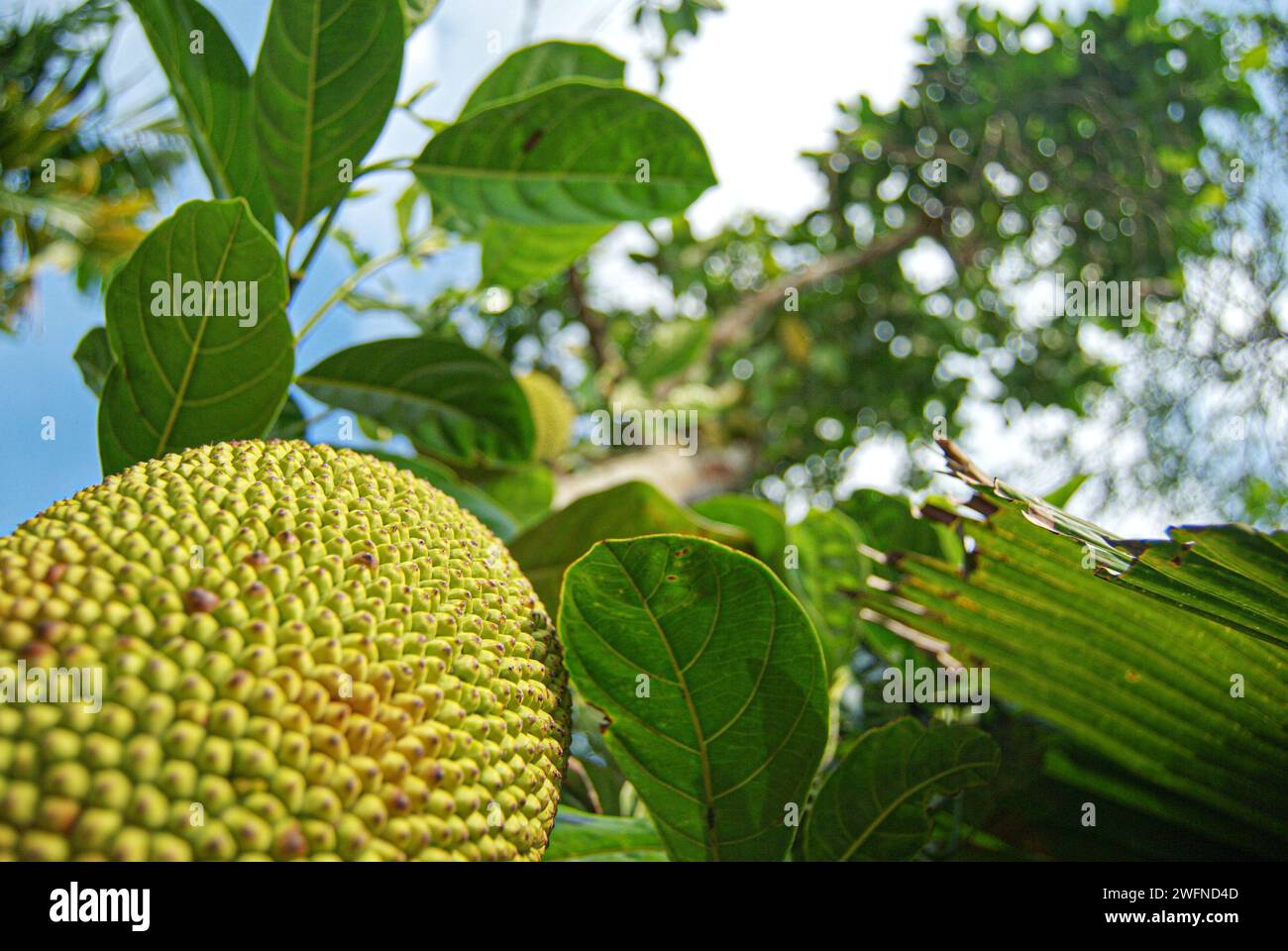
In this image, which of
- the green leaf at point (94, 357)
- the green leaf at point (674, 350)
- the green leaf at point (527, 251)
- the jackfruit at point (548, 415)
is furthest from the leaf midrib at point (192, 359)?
the green leaf at point (674, 350)

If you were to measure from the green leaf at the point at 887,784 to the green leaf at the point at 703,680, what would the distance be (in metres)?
0.04

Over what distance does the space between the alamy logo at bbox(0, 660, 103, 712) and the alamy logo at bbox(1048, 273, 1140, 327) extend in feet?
10.5

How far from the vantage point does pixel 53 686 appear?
9.4 inches

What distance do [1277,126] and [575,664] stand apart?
430 cm

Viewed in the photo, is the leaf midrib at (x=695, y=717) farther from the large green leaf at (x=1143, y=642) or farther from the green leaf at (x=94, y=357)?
the green leaf at (x=94, y=357)

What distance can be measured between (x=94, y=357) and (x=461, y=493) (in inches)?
9.7

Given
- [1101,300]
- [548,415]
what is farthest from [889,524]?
[1101,300]

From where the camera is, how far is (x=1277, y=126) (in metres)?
3.41

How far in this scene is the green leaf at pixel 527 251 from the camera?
0.76 meters

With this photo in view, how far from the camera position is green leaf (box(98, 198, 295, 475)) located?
1.34 ft

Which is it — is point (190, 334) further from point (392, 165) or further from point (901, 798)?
point (901, 798)

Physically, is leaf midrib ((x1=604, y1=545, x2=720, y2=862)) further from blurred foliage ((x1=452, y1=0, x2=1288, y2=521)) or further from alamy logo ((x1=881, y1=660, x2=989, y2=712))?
blurred foliage ((x1=452, y1=0, x2=1288, y2=521))
